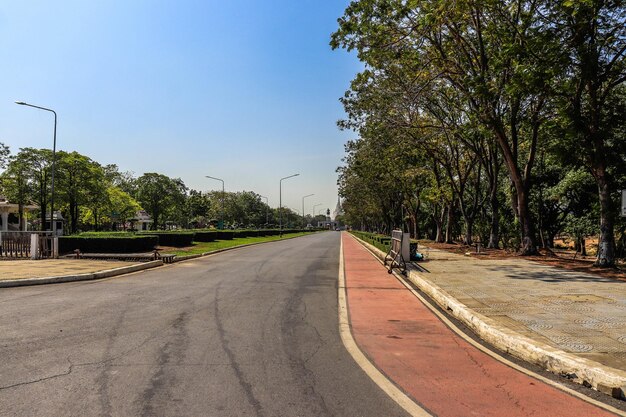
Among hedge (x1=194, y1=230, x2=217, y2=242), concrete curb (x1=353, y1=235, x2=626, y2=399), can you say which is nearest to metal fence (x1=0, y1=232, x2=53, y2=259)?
hedge (x1=194, y1=230, x2=217, y2=242)

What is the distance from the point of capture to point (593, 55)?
1382 centimetres

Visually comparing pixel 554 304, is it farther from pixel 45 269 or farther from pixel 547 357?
pixel 45 269

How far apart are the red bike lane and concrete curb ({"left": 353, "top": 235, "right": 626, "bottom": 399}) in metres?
0.43

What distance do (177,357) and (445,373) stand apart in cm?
321

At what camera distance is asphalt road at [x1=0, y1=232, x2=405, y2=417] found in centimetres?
404

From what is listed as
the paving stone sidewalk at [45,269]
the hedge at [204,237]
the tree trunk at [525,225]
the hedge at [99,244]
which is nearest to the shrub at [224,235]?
the hedge at [204,237]

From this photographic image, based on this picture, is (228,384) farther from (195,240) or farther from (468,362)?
(195,240)

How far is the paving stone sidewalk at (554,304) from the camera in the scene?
19.5 feet

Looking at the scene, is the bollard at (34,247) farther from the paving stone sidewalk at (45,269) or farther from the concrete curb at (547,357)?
the concrete curb at (547,357)

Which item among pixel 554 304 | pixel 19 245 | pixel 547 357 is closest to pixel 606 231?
pixel 554 304

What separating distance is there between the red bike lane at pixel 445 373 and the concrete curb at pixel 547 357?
43 centimetres

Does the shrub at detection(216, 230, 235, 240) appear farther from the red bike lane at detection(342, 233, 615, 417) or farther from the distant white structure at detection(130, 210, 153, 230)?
the distant white structure at detection(130, 210, 153, 230)

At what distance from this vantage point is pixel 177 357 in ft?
17.9

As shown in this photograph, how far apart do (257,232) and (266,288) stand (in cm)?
5142
